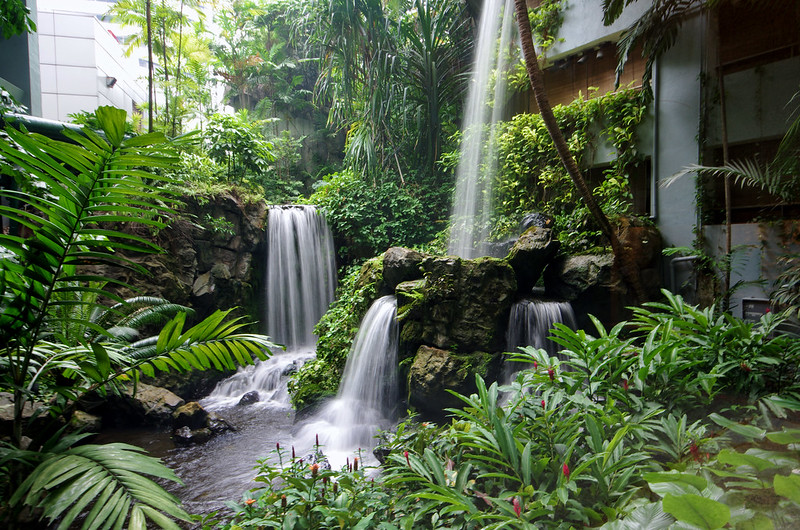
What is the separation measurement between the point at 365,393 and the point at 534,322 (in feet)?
8.70

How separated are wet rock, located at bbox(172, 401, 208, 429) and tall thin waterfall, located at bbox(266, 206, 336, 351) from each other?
346 cm

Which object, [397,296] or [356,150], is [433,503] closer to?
[397,296]

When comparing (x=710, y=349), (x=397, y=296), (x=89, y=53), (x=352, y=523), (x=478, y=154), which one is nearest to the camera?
(x=352, y=523)

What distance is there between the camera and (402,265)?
6609 millimetres

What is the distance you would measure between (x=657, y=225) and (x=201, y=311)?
847 cm

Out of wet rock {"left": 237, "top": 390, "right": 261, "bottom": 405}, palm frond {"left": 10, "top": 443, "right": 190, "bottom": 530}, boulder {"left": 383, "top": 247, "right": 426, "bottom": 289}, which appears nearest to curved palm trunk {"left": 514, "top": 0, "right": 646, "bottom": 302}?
boulder {"left": 383, "top": 247, "right": 426, "bottom": 289}

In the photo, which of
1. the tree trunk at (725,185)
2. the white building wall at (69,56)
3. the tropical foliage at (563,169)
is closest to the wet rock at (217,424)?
the tropical foliage at (563,169)

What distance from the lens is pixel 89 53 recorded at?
11266 millimetres

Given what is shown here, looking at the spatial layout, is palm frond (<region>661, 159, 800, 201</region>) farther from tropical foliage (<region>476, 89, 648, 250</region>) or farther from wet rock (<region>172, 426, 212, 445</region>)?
wet rock (<region>172, 426, 212, 445</region>)

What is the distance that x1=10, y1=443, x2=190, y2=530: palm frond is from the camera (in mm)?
1234

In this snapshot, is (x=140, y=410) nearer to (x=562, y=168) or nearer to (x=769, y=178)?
(x=562, y=168)

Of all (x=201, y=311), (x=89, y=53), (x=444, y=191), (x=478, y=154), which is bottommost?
(x=201, y=311)

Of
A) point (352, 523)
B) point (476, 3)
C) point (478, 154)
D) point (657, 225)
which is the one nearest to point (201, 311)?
point (478, 154)

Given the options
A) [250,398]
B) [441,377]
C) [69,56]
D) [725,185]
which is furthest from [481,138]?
[69,56]
